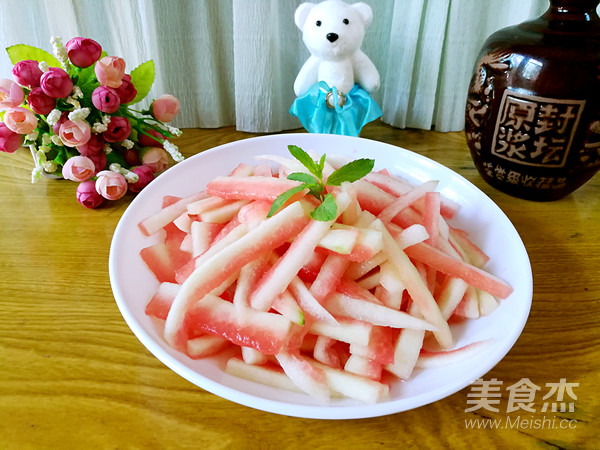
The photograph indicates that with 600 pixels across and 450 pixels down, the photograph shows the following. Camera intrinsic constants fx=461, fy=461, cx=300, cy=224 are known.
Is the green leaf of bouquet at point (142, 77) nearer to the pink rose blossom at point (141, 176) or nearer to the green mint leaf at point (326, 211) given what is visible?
the pink rose blossom at point (141, 176)

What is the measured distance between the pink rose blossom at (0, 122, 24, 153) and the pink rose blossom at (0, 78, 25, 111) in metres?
0.05

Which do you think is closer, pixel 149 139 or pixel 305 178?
pixel 305 178

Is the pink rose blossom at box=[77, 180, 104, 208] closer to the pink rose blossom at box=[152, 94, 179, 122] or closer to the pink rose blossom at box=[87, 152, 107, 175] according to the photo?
the pink rose blossom at box=[87, 152, 107, 175]

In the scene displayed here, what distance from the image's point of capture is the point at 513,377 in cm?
71

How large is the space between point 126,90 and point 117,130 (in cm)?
9

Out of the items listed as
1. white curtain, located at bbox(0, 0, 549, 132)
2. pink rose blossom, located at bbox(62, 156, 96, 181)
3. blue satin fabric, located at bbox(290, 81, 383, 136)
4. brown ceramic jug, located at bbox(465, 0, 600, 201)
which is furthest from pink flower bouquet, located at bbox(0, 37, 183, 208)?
brown ceramic jug, located at bbox(465, 0, 600, 201)

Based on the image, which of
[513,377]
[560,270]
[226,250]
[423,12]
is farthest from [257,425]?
[423,12]

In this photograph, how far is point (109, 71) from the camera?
1.00 meters

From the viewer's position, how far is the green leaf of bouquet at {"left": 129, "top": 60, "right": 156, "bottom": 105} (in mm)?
1120

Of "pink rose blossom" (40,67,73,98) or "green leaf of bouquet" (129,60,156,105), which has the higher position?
"pink rose blossom" (40,67,73,98)

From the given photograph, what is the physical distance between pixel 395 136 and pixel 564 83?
0.55m

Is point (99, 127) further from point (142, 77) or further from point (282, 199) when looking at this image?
point (282, 199)

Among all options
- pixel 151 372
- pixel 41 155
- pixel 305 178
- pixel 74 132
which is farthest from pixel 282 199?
pixel 41 155

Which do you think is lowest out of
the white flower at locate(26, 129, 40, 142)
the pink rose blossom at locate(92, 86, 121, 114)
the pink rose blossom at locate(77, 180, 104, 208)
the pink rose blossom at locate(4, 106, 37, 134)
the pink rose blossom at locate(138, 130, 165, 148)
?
the pink rose blossom at locate(77, 180, 104, 208)
